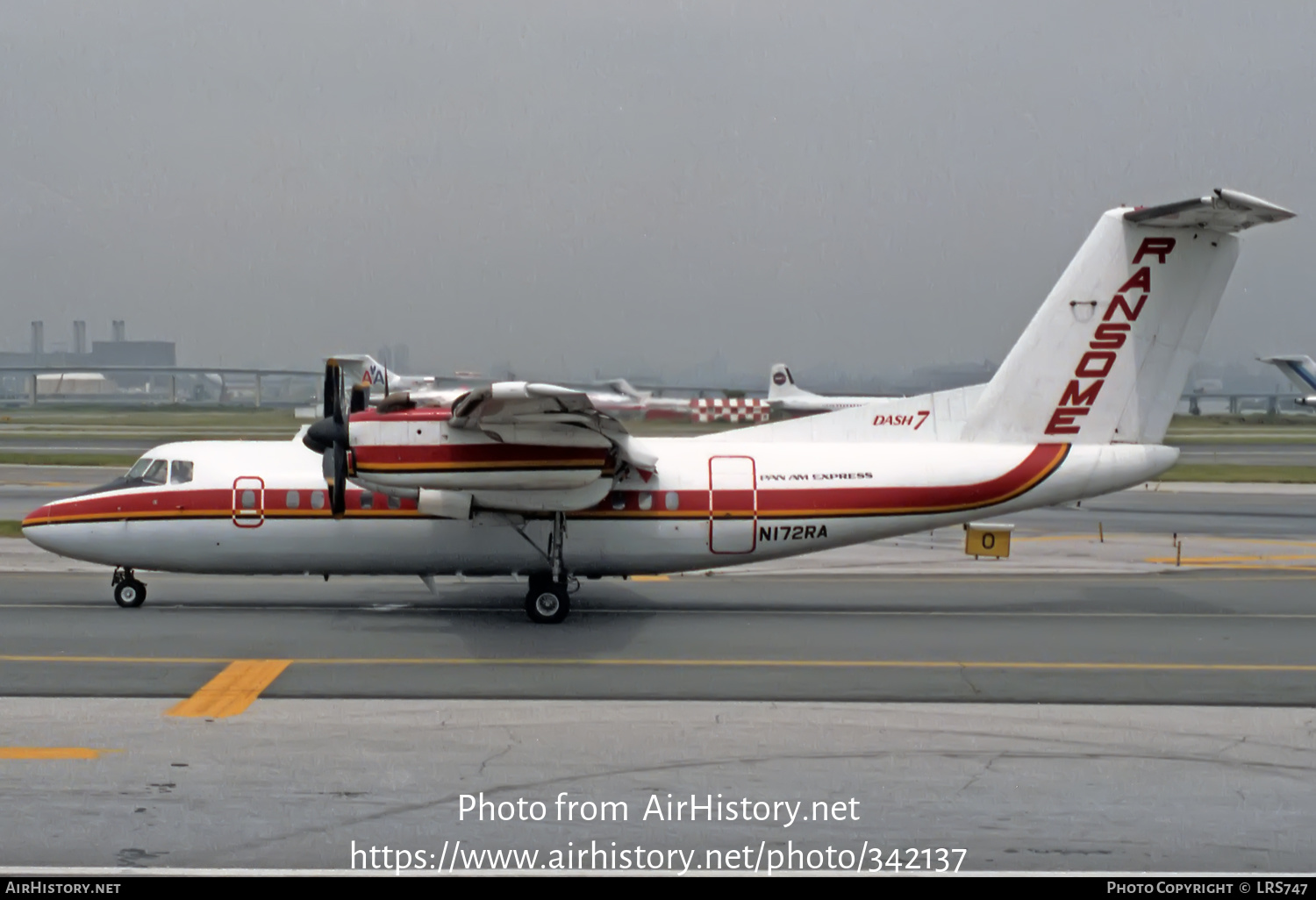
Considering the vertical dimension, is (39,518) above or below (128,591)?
above

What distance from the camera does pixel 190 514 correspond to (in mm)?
19156

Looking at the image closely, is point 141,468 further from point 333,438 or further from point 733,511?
point 733,511

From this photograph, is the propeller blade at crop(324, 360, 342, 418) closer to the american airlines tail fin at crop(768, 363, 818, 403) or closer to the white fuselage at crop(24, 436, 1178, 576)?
the white fuselage at crop(24, 436, 1178, 576)

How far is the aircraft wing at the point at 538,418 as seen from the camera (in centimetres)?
1553

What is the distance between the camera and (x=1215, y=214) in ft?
58.6

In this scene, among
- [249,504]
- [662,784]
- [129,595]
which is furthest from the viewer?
[129,595]

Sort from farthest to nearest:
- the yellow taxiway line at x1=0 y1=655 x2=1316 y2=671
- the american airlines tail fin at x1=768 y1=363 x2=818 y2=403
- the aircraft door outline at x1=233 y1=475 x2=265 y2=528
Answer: the american airlines tail fin at x1=768 y1=363 x2=818 y2=403 → the aircraft door outline at x1=233 y1=475 x2=265 y2=528 → the yellow taxiway line at x1=0 y1=655 x2=1316 y2=671

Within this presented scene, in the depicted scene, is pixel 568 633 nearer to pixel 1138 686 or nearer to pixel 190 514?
pixel 190 514

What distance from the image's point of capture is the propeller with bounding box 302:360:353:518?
17.2m

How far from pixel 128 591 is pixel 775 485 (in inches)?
A: 425

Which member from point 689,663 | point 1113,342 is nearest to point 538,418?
point 689,663

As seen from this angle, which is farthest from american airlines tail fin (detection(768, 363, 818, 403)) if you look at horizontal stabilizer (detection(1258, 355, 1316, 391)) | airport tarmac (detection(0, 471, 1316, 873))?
airport tarmac (detection(0, 471, 1316, 873))

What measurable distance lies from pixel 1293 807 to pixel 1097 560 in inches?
644

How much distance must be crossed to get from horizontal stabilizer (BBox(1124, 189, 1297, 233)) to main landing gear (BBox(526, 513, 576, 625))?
10.2m
